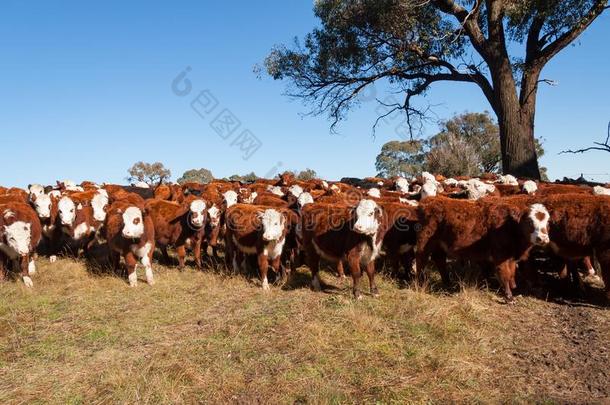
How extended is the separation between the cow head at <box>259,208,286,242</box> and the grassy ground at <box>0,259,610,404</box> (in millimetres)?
1029

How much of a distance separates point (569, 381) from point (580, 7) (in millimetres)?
17020

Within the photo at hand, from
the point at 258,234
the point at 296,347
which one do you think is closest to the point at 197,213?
the point at 258,234

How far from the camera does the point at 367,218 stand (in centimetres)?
816

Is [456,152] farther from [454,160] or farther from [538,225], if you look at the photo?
[538,225]

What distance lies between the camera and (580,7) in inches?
707

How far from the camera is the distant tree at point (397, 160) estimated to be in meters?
58.3

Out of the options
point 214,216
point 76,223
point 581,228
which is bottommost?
point 76,223

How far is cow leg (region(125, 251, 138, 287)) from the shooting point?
9.44 m

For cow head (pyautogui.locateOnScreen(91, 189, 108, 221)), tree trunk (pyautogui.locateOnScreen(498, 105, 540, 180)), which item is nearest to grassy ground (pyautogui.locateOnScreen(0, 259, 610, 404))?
cow head (pyautogui.locateOnScreen(91, 189, 108, 221))

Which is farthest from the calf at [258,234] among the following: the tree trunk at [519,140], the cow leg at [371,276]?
the tree trunk at [519,140]

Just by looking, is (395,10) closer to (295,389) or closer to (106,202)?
(106,202)

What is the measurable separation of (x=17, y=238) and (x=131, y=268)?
219 cm

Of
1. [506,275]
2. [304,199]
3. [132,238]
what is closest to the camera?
[506,275]

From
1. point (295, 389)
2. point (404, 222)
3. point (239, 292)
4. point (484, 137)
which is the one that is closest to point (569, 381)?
point (295, 389)
